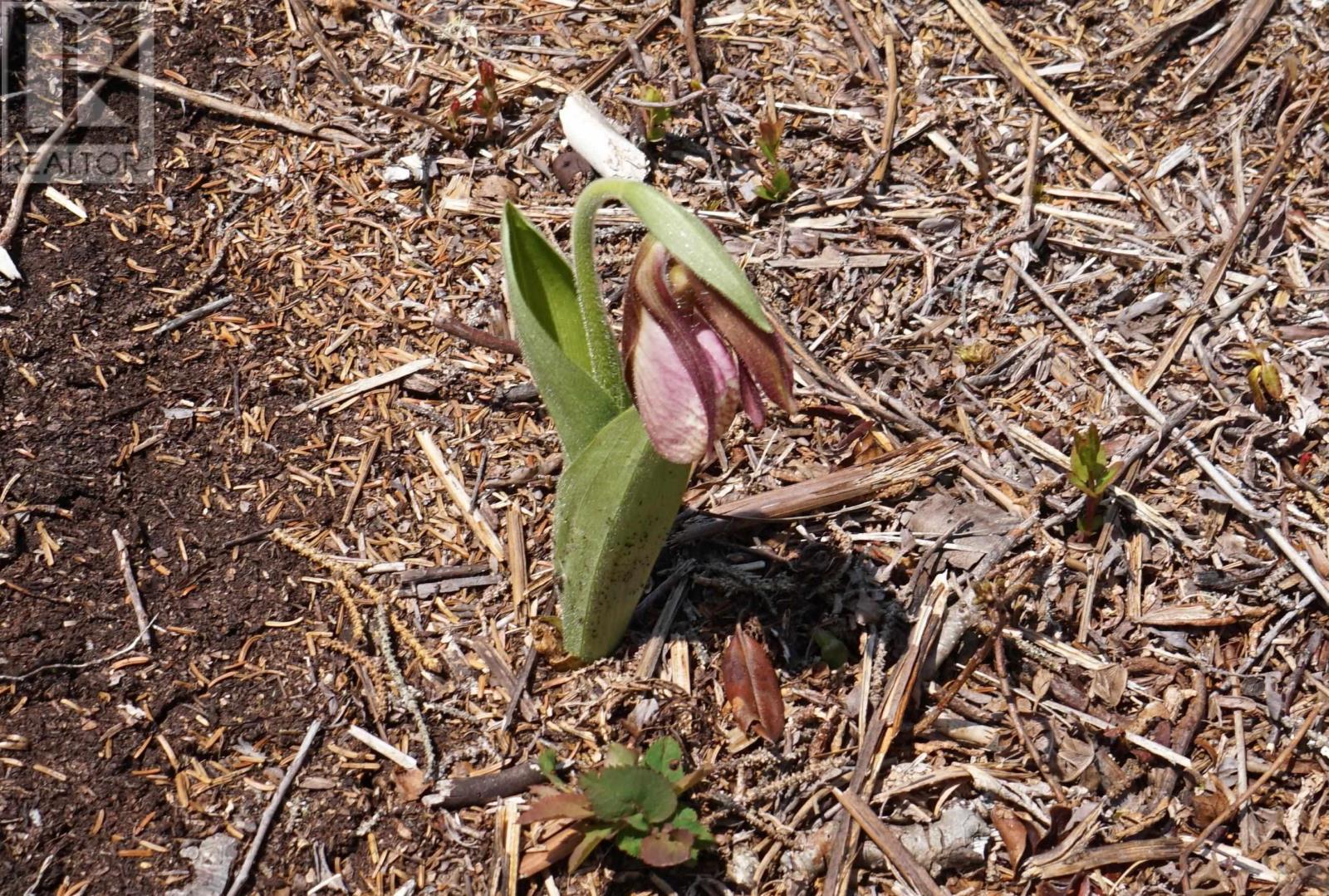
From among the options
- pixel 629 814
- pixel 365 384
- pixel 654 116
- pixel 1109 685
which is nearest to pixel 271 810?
pixel 629 814

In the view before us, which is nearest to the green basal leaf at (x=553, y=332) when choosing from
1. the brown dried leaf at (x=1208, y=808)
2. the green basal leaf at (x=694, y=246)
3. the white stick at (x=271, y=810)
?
the green basal leaf at (x=694, y=246)

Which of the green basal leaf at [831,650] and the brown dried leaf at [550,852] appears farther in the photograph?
the green basal leaf at [831,650]

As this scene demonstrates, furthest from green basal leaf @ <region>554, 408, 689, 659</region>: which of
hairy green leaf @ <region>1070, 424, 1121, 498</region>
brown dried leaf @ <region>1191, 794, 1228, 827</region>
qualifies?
brown dried leaf @ <region>1191, 794, 1228, 827</region>

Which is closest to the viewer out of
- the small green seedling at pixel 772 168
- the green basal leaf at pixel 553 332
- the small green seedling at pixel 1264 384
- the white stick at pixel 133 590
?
the green basal leaf at pixel 553 332

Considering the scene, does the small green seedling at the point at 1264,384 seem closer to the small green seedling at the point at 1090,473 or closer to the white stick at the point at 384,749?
the small green seedling at the point at 1090,473

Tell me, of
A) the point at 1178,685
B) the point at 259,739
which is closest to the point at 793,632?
the point at 1178,685

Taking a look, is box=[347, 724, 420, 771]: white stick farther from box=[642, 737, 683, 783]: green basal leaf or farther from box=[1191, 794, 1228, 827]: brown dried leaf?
box=[1191, 794, 1228, 827]: brown dried leaf

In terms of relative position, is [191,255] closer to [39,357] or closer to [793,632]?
[39,357]
